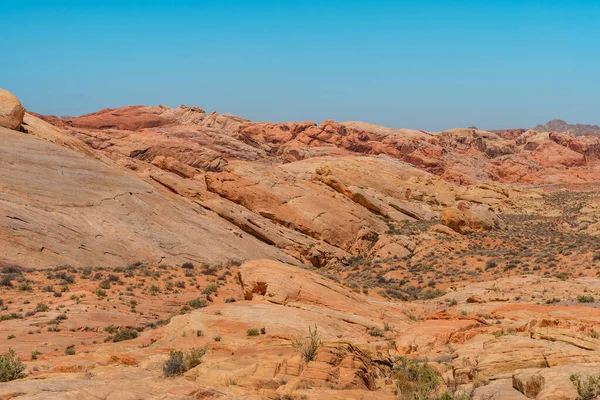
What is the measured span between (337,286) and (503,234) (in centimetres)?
3327

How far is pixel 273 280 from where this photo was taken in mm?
21516

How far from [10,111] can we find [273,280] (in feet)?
97.8

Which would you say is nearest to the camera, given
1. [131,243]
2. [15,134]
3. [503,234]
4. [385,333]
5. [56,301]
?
[385,333]

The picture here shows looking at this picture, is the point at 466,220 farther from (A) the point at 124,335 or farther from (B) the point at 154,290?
(A) the point at 124,335

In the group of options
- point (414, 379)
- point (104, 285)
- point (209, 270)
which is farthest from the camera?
point (209, 270)

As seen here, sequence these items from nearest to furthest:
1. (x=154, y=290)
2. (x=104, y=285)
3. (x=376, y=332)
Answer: (x=376, y=332)
(x=104, y=285)
(x=154, y=290)

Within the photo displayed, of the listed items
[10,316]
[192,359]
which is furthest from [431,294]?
[10,316]

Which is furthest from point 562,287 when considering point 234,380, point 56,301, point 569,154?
point 569,154

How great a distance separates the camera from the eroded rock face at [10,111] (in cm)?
4022

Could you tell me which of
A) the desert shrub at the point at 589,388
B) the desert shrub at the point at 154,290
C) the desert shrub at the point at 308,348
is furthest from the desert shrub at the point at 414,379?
the desert shrub at the point at 154,290

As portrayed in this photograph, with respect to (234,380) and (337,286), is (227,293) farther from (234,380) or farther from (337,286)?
(234,380)

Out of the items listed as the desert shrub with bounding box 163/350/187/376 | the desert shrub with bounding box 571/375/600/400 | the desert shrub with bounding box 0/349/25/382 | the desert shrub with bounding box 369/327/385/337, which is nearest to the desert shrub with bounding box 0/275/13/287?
the desert shrub with bounding box 0/349/25/382

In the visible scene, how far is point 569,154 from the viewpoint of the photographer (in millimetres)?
130375

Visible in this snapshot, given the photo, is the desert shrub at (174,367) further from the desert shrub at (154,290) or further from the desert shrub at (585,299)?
the desert shrub at (585,299)
